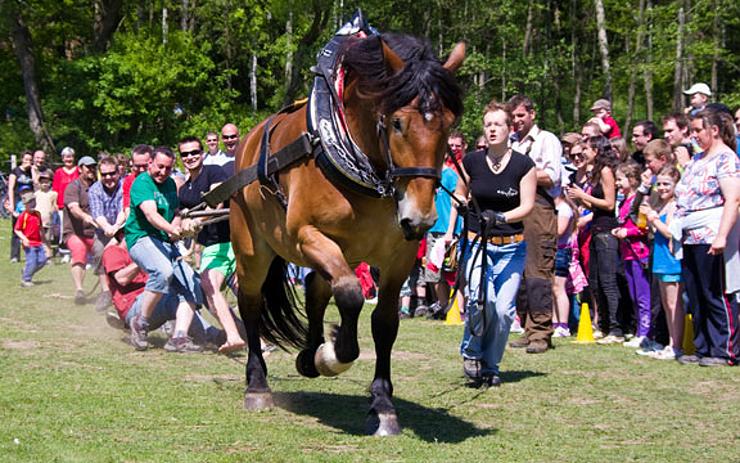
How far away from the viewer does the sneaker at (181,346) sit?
Answer: 10.3m

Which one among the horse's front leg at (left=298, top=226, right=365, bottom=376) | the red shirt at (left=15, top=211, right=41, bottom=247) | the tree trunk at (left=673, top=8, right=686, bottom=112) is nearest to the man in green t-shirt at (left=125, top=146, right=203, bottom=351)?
the horse's front leg at (left=298, top=226, right=365, bottom=376)

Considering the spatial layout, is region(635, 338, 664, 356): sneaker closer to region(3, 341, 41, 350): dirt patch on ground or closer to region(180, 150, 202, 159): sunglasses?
region(180, 150, 202, 159): sunglasses

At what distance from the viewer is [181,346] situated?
33.8 feet

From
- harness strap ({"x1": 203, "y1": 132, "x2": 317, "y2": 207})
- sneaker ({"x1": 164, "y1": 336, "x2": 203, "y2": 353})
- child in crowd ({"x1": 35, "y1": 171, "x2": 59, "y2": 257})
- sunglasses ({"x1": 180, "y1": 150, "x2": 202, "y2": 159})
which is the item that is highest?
sunglasses ({"x1": 180, "y1": 150, "x2": 202, "y2": 159})

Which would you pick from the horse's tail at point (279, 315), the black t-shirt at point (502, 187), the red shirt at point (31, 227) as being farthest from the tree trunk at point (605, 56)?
the horse's tail at point (279, 315)

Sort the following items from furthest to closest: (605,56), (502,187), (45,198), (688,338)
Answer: (605,56), (45,198), (688,338), (502,187)

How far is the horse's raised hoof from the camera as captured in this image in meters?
6.34

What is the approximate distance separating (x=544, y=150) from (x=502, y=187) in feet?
6.38

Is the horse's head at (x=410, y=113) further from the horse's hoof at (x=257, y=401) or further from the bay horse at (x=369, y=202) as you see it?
the horse's hoof at (x=257, y=401)

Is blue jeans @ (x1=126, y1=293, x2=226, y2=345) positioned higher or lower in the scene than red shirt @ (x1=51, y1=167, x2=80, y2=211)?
lower

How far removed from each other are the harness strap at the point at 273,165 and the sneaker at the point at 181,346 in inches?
94.1

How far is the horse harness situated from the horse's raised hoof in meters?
1.39

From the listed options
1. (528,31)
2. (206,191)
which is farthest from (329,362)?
(528,31)

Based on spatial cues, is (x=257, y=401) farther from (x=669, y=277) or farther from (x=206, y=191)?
(x=669, y=277)
